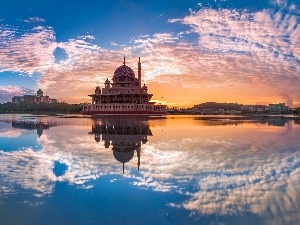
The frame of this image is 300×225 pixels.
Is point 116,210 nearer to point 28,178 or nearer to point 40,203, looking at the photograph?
point 40,203

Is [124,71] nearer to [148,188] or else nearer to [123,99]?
[123,99]

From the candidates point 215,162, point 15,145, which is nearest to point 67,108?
point 15,145

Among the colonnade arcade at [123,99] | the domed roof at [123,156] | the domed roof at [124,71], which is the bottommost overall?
the domed roof at [123,156]

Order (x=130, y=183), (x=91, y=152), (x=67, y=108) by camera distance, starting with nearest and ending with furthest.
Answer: (x=130, y=183) → (x=91, y=152) → (x=67, y=108)

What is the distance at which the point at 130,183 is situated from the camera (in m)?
7.79

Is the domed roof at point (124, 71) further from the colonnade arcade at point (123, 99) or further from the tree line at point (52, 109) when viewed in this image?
the tree line at point (52, 109)

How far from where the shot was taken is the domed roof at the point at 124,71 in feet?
257

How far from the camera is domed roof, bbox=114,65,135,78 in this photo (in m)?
78.4

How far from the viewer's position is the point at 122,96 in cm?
7712

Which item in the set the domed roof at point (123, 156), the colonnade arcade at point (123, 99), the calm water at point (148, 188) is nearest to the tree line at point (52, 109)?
the colonnade arcade at point (123, 99)

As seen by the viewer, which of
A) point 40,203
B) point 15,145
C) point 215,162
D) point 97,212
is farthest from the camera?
point 15,145

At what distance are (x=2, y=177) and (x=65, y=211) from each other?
348cm

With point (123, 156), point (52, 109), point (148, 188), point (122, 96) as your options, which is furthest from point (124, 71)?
point (148, 188)

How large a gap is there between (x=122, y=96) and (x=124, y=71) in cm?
678
